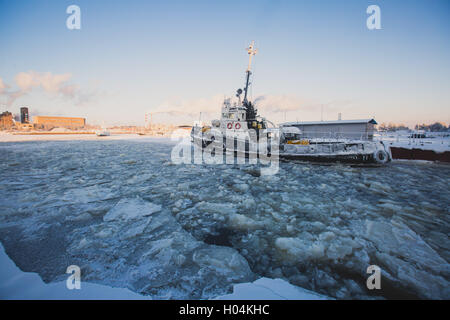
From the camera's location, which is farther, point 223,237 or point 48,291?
point 223,237

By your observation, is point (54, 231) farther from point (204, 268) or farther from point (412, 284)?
point (412, 284)

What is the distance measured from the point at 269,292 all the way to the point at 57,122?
352 feet

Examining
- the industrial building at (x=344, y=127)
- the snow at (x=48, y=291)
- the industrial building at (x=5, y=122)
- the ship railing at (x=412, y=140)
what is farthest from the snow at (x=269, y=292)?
the industrial building at (x=5, y=122)

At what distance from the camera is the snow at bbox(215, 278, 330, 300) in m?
1.76

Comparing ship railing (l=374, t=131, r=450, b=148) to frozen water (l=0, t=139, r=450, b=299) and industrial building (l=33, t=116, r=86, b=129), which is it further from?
industrial building (l=33, t=116, r=86, b=129)

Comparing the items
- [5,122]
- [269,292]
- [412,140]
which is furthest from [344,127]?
[5,122]

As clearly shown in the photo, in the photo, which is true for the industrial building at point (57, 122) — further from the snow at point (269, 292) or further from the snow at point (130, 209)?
the snow at point (269, 292)

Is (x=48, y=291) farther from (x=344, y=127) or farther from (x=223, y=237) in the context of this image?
(x=344, y=127)

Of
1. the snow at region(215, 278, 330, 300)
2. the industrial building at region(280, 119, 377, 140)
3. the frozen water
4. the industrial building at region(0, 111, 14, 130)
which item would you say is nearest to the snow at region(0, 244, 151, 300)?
the frozen water

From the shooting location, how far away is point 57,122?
77.0 metres

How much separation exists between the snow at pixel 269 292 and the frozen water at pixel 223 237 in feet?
0.30

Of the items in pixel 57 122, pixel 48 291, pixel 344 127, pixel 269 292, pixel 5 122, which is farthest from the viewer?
pixel 57 122

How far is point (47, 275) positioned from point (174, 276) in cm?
136
